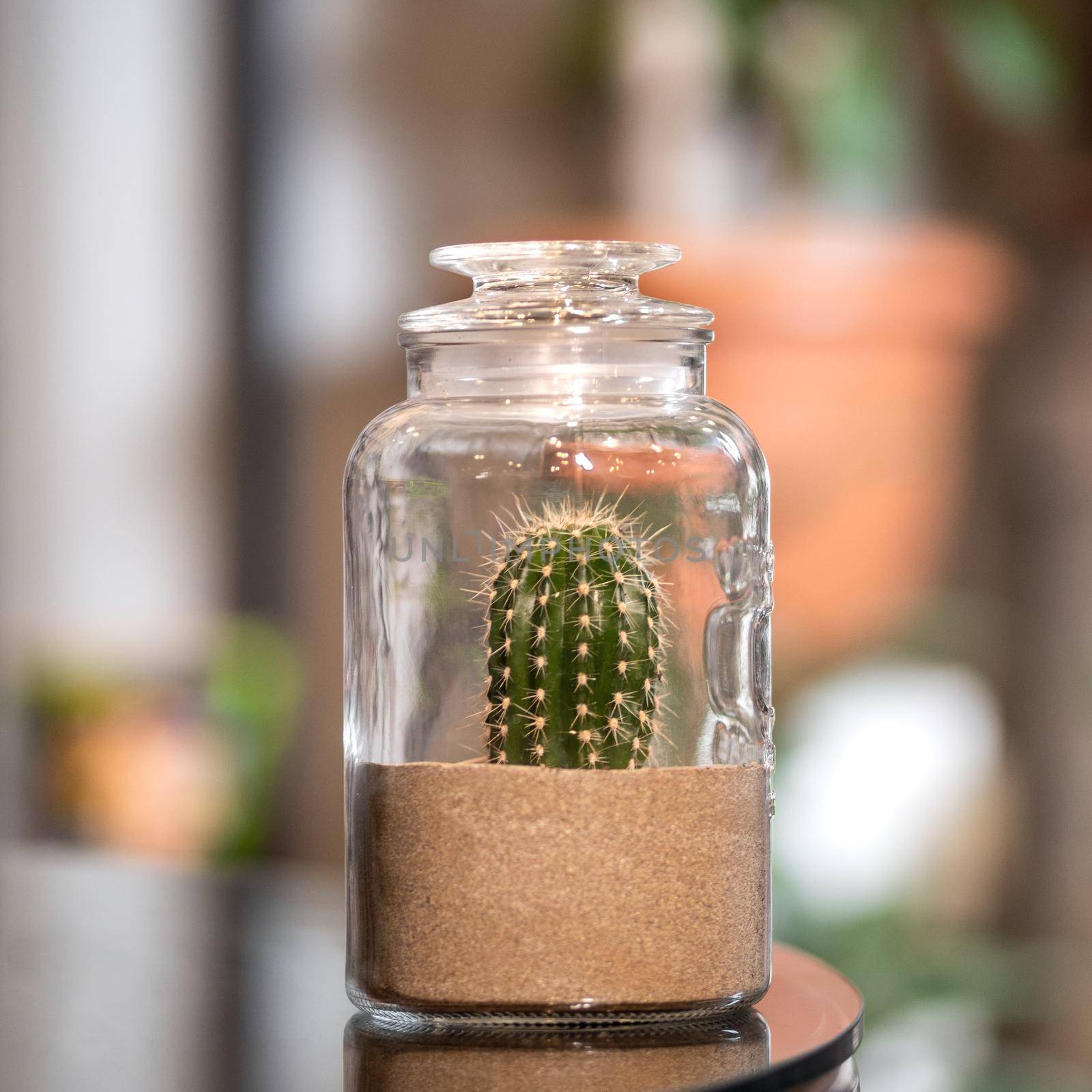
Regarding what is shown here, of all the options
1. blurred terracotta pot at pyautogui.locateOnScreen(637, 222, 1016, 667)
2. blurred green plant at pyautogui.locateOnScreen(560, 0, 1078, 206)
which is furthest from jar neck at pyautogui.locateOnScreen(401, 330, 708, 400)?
blurred green plant at pyautogui.locateOnScreen(560, 0, 1078, 206)

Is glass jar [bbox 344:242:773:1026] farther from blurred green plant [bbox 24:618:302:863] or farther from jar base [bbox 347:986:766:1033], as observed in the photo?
blurred green plant [bbox 24:618:302:863]

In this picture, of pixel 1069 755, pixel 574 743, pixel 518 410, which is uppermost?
pixel 518 410

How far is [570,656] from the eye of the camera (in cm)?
67

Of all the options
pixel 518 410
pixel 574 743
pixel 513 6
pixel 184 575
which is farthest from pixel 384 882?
pixel 513 6

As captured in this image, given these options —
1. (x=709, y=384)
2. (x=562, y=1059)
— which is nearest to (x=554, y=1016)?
(x=562, y=1059)

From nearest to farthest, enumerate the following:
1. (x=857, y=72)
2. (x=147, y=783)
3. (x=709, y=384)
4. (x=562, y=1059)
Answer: (x=562, y=1059), (x=709, y=384), (x=857, y=72), (x=147, y=783)

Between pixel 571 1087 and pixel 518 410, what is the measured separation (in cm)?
30

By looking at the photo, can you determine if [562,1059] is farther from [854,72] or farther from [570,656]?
[854,72]

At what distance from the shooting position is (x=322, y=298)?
298 centimetres

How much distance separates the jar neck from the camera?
2.31 ft

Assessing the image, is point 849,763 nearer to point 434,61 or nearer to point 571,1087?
point 434,61

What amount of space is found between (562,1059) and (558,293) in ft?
1.12

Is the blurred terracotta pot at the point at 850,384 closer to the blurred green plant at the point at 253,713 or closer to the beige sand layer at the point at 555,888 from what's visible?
the blurred green plant at the point at 253,713

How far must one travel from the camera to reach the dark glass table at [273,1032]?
600 millimetres
